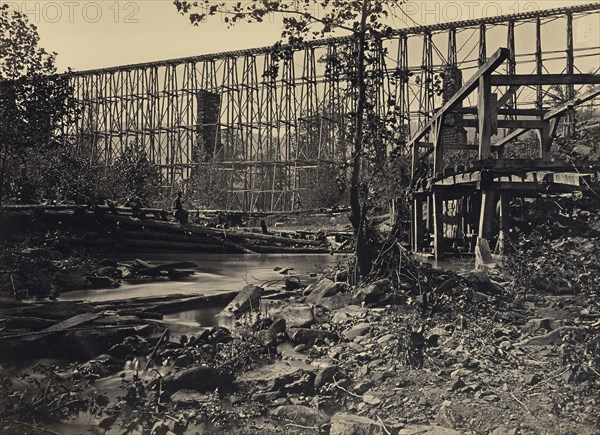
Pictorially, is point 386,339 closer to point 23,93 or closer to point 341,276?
point 341,276

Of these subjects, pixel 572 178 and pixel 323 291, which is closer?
pixel 572 178

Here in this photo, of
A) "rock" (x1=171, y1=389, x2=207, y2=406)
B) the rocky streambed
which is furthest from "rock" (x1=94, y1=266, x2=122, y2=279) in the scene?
"rock" (x1=171, y1=389, x2=207, y2=406)

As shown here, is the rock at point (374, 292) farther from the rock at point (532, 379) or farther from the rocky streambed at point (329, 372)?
the rock at point (532, 379)

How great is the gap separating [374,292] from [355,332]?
51.3 inches

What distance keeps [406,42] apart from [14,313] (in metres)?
25.3

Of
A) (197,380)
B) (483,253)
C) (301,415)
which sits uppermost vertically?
(483,253)

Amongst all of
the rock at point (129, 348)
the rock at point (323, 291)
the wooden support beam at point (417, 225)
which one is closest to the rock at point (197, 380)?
the rock at point (129, 348)

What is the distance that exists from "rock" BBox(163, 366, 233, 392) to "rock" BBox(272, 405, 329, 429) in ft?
1.98

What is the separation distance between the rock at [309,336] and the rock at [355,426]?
5.85ft

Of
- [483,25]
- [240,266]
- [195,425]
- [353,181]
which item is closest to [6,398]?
[195,425]

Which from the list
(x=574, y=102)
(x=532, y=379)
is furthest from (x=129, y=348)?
(x=574, y=102)

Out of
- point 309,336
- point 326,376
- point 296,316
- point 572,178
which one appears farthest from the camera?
point 296,316

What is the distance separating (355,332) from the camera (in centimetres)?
577

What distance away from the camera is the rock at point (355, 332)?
18.7 ft
